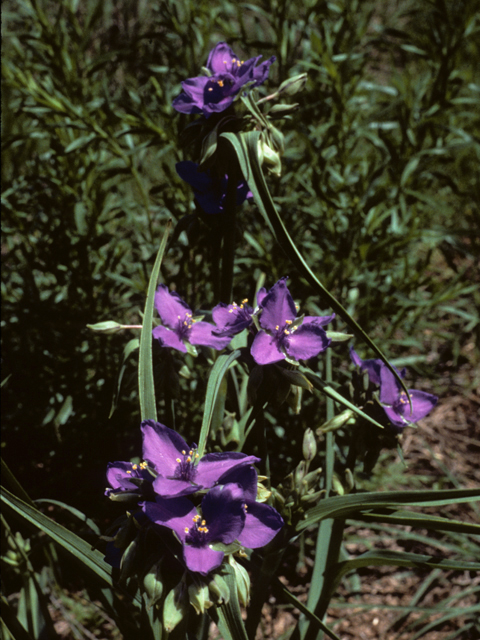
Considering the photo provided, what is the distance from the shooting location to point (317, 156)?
1547mm

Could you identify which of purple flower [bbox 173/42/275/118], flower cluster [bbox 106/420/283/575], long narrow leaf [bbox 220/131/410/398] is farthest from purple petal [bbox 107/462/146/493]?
purple flower [bbox 173/42/275/118]

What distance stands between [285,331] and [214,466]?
24cm

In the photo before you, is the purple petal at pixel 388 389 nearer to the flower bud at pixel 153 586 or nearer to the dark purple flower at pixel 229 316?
the dark purple flower at pixel 229 316

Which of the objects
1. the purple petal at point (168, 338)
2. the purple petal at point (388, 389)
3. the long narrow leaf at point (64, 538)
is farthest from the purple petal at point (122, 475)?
A: the purple petal at point (388, 389)

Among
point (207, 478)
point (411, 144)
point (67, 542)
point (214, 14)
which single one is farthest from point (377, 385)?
point (214, 14)

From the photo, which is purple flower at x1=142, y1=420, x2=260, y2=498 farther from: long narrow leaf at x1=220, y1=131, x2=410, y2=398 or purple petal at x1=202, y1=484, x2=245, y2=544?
long narrow leaf at x1=220, y1=131, x2=410, y2=398

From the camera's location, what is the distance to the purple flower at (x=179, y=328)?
935mm

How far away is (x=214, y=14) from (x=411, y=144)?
798mm

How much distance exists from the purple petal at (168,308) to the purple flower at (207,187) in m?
0.19

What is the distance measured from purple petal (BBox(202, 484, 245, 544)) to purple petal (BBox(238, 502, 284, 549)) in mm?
41

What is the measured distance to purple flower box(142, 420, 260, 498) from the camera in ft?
2.46

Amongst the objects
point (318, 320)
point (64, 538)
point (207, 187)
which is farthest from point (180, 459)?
point (207, 187)

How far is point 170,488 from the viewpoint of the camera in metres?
0.68

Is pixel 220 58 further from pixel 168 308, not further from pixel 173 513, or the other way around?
pixel 173 513
